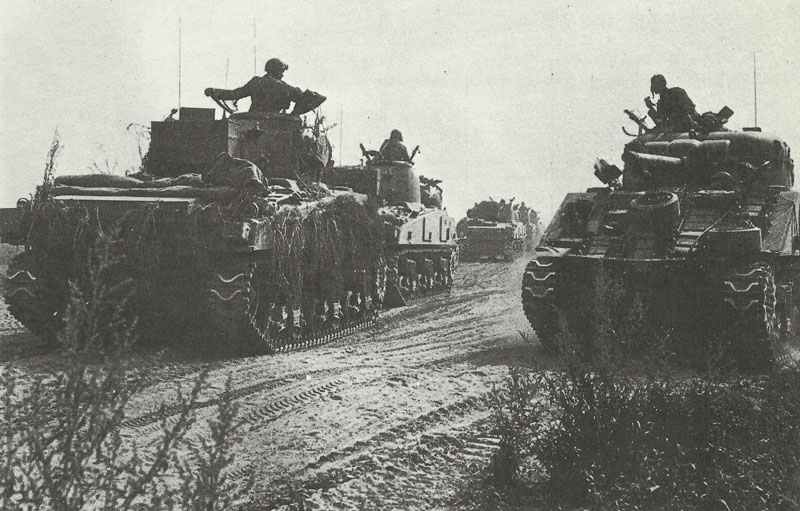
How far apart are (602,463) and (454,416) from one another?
1758mm

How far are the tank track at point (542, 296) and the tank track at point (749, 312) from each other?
1726 millimetres

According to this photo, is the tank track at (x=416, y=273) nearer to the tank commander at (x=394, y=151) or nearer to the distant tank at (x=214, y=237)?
the tank commander at (x=394, y=151)

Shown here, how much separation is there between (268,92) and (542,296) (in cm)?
520

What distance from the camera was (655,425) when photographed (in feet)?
17.5

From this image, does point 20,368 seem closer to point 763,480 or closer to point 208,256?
point 208,256

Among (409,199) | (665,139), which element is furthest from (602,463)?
(409,199)

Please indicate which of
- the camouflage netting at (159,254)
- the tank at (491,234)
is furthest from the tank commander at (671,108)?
the tank at (491,234)

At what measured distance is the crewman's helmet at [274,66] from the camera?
11.6 meters

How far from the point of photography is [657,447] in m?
5.12

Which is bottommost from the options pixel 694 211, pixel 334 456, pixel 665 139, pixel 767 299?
pixel 334 456

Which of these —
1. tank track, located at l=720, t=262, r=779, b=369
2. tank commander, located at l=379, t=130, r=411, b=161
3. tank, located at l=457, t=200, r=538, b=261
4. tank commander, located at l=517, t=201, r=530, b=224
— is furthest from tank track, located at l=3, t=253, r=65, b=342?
tank commander, located at l=517, t=201, r=530, b=224

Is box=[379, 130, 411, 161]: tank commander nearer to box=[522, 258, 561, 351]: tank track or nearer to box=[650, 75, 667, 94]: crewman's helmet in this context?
box=[650, 75, 667, 94]: crewman's helmet

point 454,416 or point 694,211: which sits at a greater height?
point 694,211

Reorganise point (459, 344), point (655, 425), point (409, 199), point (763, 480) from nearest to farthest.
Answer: point (763, 480)
point (655, 425)
point (459, 344)
point (409, 199)
